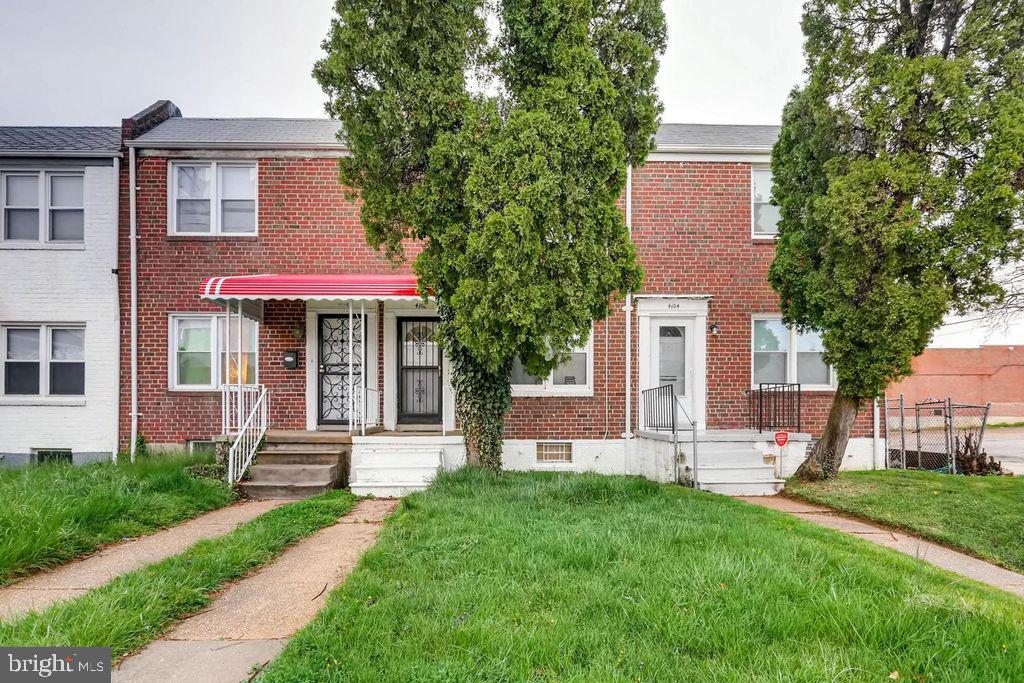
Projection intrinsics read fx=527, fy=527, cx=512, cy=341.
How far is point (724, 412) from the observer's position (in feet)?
30.0

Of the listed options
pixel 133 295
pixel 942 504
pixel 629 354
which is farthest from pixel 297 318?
pixel 942 504

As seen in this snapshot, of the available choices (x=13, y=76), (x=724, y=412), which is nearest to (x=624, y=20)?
(x=724, y=412)

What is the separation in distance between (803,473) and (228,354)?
367 inches

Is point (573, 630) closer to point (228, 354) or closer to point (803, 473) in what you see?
point (803, 473)

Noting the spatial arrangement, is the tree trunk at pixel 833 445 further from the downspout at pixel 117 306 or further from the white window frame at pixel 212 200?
the downspout at pixel 117 306

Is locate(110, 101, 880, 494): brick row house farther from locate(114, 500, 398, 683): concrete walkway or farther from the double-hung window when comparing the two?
locate(114, 500, 398, 683): concrete walkway

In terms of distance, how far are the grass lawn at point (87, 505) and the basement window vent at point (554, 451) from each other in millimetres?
4740

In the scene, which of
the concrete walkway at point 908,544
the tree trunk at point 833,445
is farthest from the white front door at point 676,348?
the concrete walkway at point 908,544

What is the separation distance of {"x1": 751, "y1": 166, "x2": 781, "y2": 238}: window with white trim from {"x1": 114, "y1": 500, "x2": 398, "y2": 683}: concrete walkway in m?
8.32

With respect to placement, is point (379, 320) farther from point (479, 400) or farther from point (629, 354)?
point (629, 354)

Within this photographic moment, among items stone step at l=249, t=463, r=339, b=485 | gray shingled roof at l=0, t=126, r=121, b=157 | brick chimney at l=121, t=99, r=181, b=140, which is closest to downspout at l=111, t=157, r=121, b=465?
gray shingled roof at l=0, t=126, r=121, b=157

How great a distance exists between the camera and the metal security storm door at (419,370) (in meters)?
9.45

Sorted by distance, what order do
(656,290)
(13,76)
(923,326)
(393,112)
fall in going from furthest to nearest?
(13,76) < (656,290) < (923,326) < (393,112)

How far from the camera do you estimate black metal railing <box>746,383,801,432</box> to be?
358 inches
